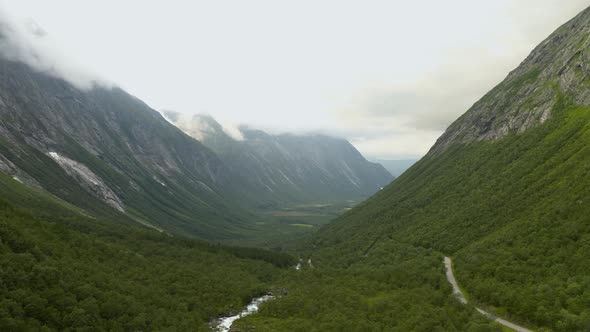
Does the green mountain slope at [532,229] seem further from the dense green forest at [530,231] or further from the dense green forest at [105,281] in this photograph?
the dense green forest at [105,281]

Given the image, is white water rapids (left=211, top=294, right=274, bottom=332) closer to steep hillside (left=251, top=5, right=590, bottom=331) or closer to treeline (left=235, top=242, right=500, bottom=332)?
treeline (left=235, top=242, right=500, bottom=332)

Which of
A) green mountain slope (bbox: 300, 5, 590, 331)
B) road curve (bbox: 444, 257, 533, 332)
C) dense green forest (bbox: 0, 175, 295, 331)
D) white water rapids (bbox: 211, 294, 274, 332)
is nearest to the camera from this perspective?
road curve (bbox: 444, 257, 533, 332)

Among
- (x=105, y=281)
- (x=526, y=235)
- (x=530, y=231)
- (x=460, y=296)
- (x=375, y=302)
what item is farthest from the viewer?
(x=530, y=231)

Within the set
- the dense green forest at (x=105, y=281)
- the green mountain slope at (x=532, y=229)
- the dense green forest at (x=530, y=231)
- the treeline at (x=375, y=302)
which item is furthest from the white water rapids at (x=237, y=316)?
the green mountain slope at (x=532, y=229)

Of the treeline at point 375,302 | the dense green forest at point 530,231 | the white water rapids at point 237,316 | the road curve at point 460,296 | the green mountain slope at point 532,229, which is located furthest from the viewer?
the white water rapids at point 237,316

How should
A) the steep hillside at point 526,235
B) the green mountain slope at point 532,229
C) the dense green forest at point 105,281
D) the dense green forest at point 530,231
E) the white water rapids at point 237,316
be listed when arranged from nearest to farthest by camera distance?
the dense green forest at point 105,281, the dense green forest at point 530,231, the green mountain slope at point 532,229, the steep hillside at point 526,235, the white water rapids at point 237,316

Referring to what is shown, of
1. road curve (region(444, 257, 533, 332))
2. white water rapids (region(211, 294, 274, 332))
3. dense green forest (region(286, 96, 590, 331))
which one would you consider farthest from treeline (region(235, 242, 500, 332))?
dense green forest (region(286, 96, 590, 331))

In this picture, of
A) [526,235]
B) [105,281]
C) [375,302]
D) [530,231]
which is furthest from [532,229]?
[105,281]

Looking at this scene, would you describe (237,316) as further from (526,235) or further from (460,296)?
(526,235)

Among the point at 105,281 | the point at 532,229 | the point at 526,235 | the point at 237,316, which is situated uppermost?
the point at 532,229
